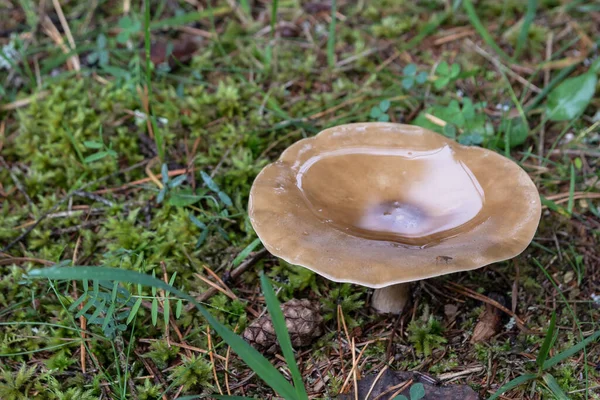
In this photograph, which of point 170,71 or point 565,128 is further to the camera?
point 170,71

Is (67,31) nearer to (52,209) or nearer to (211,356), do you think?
(52,209)

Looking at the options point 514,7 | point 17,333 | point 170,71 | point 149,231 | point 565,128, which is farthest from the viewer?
point 514,7

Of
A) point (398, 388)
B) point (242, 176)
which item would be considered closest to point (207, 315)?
point (398, 388)

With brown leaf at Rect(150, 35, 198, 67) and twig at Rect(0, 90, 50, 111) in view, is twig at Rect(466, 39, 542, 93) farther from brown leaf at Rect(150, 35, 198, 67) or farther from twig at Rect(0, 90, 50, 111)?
twig at Rect(0, 90, 50, 111)

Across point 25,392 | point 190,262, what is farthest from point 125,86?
point 25,392

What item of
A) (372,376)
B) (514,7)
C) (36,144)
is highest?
(514,7)

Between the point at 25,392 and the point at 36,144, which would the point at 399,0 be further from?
the point at 25,392

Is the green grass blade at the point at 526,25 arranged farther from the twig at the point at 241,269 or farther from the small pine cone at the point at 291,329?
the small pine cone at the point at 291,329
